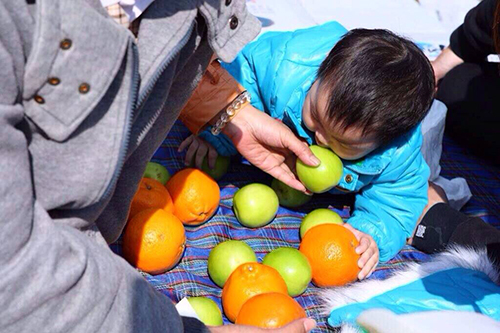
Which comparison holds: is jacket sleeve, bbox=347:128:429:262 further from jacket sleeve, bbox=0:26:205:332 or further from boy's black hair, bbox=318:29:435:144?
jacket sleeve, bbox=0:26:205:332

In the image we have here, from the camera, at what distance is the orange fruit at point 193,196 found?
5.20 feet

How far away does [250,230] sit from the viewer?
172cm

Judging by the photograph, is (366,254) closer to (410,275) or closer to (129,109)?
(410,275)

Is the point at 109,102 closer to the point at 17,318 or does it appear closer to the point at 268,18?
the point at 17,318

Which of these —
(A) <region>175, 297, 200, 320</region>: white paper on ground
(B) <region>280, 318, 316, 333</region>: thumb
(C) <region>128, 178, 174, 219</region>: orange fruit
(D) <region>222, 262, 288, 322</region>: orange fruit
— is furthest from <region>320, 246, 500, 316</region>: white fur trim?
(C) <region>128, 178, 174, 219</region>: orange fruit

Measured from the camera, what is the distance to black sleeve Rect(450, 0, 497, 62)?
85.1 inches

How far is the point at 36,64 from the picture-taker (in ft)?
2.16

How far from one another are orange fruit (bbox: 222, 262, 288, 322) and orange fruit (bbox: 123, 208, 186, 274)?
0.60ft

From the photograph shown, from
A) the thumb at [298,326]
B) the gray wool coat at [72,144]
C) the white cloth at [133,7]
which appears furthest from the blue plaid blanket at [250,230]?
the white cloth at [133,7]

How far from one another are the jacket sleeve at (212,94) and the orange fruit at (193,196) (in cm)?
17

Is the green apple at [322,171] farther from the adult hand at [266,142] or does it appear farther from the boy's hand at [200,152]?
the boy's hand at [200,152]

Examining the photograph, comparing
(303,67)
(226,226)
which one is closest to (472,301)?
(226,226)

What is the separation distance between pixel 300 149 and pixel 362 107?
0.23 meters

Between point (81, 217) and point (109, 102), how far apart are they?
0.65 feet
